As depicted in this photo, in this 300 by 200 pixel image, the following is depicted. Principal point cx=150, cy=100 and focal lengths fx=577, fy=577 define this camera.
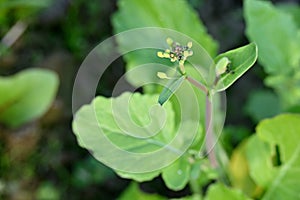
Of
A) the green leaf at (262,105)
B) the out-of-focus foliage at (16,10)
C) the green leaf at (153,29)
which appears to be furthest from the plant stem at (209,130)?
the out-of-focus foliage at (16,10)

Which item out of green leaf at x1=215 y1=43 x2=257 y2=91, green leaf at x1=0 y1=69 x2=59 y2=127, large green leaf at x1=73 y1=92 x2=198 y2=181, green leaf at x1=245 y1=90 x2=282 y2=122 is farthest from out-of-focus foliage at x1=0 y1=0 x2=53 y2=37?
green leaf at x1=215 y1=43 x2=257 y2=91

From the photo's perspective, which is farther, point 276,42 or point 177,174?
→ point 276,42

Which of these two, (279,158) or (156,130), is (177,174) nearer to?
(156,130)

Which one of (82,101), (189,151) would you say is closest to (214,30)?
(82,101)

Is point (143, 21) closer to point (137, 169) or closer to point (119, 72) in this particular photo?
point (137, 169)

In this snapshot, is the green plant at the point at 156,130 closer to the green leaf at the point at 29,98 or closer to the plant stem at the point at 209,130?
the plant stem at the point at 209,130

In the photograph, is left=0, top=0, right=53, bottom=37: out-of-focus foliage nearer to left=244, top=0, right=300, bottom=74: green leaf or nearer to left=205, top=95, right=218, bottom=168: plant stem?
left=244, top=0, right=300, bottom=74: green leaf

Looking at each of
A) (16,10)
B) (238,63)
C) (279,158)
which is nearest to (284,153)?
(279,158)
